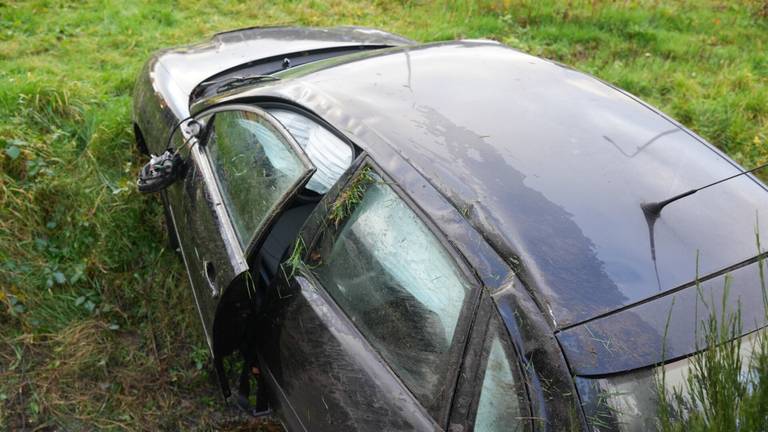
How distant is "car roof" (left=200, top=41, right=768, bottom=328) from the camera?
1.70 metres

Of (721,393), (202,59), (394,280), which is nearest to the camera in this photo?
(721,393)

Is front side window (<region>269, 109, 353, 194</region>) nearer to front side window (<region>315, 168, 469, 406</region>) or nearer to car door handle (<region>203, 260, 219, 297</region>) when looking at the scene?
front side window (<region>315, 168, 469, 406</region>)

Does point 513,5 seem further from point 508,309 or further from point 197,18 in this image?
point 508,309

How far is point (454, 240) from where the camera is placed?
69.1 inches

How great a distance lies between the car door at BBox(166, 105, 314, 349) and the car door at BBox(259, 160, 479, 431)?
21 centimetres

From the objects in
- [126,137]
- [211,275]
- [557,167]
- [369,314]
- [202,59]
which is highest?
[557,167]

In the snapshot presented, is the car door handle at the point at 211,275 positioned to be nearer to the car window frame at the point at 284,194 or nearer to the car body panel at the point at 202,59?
the car window frame at the point at 284,194

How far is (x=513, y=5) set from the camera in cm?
657

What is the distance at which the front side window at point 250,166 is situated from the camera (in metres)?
2.36

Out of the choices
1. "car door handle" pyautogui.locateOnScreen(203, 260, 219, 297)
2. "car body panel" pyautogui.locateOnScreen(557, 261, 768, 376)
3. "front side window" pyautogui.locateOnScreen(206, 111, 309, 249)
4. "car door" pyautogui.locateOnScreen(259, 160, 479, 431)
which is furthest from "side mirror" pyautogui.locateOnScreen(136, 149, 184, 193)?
"car body panel" pyautogui.locateOnScreen(557, 261, 768, 376)

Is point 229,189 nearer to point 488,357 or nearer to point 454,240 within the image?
point 454,240

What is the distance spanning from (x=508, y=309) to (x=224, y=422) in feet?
6.02

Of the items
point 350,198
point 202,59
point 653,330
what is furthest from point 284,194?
point 202,59

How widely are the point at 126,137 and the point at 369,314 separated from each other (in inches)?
111
